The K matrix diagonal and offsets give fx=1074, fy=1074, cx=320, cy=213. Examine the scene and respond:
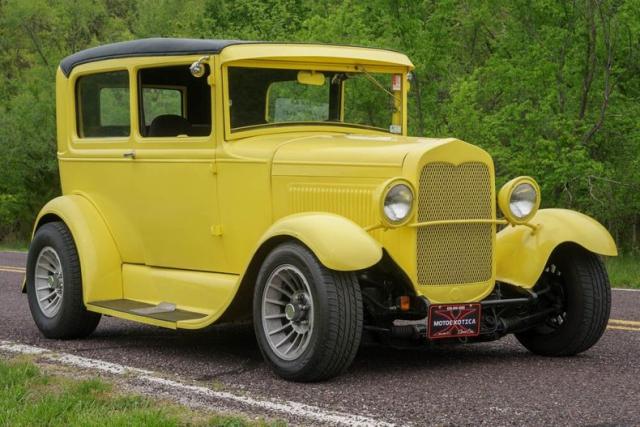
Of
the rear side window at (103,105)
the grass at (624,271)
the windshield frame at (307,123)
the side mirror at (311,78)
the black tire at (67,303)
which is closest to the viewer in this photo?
the windshield frame at (307,123)

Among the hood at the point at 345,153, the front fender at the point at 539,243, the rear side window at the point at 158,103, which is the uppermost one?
the rear side window at the point at 158,103

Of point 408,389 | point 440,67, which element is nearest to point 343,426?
point 408,389

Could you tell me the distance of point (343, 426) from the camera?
179 inches

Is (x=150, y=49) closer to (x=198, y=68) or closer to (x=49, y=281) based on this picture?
(x=198, y=68)

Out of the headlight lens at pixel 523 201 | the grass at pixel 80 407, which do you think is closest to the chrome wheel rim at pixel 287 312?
the grass at pixel 80 407

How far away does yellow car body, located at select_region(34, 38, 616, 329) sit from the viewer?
5.95 meters

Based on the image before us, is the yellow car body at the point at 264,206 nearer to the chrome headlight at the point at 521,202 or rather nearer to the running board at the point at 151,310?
the running board at the point at 151,310

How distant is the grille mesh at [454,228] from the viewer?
19.6 ft

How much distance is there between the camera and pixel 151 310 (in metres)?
6.98

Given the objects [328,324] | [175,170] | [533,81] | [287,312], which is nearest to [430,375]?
[328,324]

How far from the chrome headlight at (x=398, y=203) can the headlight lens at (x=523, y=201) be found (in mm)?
828

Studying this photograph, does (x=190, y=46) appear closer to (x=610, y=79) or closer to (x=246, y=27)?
(x=610, y=79)

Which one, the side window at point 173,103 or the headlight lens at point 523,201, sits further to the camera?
the side window at point 173,103

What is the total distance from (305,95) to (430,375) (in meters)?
2.35
